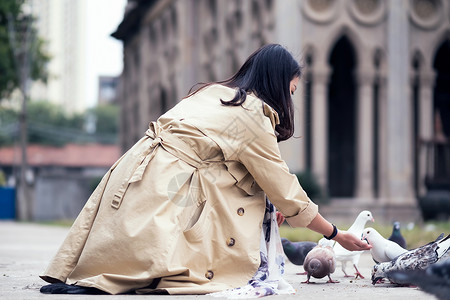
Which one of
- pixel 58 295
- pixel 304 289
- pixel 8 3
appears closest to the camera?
pixel 58 295

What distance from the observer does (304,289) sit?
198 inches

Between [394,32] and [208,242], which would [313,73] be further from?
[208,242]

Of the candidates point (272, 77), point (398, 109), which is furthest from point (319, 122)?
point (272, 77)

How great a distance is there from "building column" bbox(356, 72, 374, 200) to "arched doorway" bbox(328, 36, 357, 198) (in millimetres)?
4094

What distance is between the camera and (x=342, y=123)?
85.0 ft

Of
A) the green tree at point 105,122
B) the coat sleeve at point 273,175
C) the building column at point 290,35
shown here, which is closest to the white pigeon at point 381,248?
the coat sleeve at point 273,175

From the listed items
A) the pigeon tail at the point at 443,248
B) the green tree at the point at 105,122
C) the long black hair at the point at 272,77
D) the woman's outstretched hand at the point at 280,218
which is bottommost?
the green tree at the point at 105,122

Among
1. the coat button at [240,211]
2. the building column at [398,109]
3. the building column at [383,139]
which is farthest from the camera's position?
the building column at [383,139]

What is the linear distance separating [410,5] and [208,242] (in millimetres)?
18280

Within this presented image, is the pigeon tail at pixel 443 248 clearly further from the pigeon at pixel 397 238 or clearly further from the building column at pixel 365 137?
the building column at pixel 365 137

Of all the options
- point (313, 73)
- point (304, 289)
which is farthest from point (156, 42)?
point (304, 289)

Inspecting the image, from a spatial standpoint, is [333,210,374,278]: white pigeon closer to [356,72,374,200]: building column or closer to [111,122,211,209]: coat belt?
[111,122,211,209]: coat belt

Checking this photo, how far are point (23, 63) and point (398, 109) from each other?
17335 mm

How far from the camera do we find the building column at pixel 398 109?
21.1m
